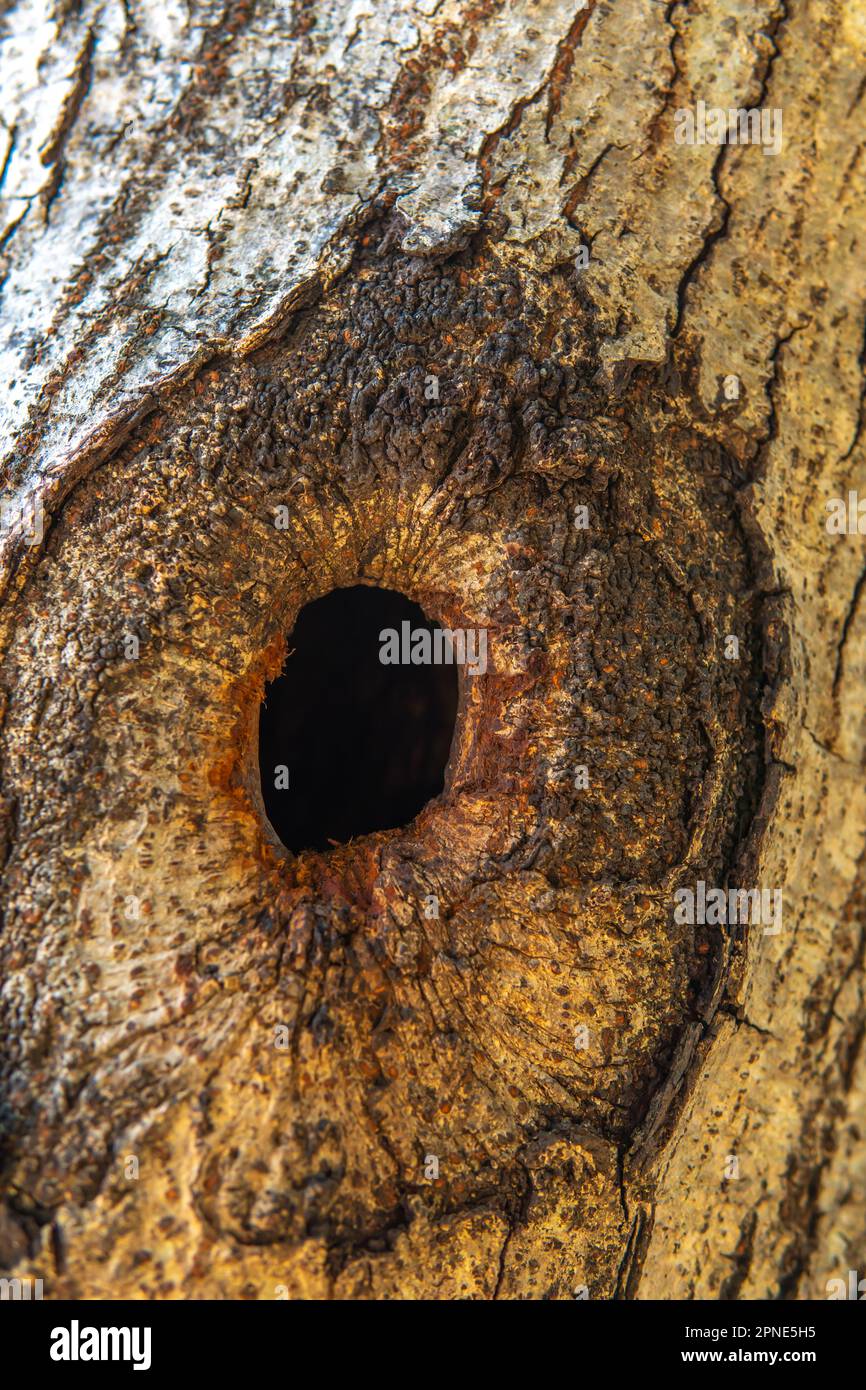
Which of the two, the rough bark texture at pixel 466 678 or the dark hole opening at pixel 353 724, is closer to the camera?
the rough bark texture at pixel 466 678

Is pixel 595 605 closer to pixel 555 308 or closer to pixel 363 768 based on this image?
pixel 555 308

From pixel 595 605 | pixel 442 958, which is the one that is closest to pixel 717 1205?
pixel 442 958

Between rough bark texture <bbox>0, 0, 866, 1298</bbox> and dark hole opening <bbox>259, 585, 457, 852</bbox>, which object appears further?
dark hole opening <bbox>259, 585, 457, 852</bbox>

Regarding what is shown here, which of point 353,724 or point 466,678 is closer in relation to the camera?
point 466,678
